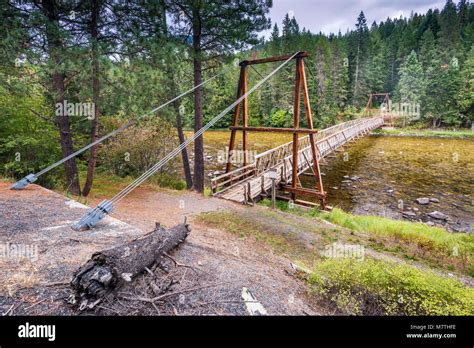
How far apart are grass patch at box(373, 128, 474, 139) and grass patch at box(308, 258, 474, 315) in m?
37.0

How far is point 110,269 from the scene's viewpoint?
2801 mm

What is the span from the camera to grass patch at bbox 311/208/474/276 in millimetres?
6270

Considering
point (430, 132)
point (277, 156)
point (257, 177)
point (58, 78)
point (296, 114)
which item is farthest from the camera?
point (430, 132)

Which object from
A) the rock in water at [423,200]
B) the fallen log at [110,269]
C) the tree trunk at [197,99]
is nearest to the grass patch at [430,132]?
the rock in water at [423,200]

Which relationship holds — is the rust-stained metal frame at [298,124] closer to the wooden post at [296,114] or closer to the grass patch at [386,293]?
the wooden post at [296,114]

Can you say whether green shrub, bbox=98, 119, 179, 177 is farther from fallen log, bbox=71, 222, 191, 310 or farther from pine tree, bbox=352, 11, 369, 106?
pine tree, bbox=352, 11, 369, 106

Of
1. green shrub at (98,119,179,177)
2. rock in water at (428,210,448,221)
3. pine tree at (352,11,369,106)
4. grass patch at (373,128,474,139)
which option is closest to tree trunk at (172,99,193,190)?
green shrub at (98,119,179,177)

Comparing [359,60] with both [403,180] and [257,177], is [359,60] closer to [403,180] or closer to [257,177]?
[403,180]

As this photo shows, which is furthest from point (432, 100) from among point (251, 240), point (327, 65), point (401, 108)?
point (251, 240)

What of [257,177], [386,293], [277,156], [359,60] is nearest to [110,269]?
[386,293]

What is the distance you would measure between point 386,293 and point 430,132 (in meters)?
38.9

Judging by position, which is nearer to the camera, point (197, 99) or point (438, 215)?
point (197, 99)
